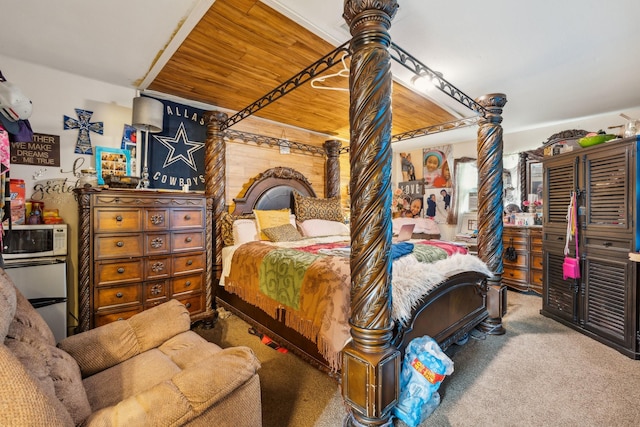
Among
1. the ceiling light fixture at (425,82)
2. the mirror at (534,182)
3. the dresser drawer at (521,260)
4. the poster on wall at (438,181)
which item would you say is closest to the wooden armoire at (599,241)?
the dresser drawer at (521,260)

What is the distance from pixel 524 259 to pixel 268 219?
12.1ft

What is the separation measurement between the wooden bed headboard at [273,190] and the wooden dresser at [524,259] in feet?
9.89

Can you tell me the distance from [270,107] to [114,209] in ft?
7.03

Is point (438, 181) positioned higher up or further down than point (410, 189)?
higher up

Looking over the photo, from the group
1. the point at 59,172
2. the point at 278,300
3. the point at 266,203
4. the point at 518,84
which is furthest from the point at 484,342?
the point at 59,172

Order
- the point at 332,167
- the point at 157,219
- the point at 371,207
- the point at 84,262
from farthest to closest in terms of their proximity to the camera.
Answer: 1. the point at 332,167
2. the point at 157,219
3. the point at 84,262
4. the point at 371,207

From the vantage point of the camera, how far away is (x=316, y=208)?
13.4ft

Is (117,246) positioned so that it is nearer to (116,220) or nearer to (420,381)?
(116,220)

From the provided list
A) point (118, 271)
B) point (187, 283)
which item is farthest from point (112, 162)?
point (187, 283)

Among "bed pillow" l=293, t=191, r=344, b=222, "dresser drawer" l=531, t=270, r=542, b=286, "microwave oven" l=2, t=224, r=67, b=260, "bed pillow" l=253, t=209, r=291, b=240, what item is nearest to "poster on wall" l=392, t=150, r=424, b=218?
"bed pillow" l=293, t=191, r=344, b=222

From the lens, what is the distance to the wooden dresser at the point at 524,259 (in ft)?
12.7

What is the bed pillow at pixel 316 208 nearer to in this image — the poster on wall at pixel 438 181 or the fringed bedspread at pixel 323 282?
the fringed bedspread at pixel 323 282

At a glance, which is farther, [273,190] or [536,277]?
[273,190]

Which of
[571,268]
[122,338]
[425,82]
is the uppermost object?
[425,82]
